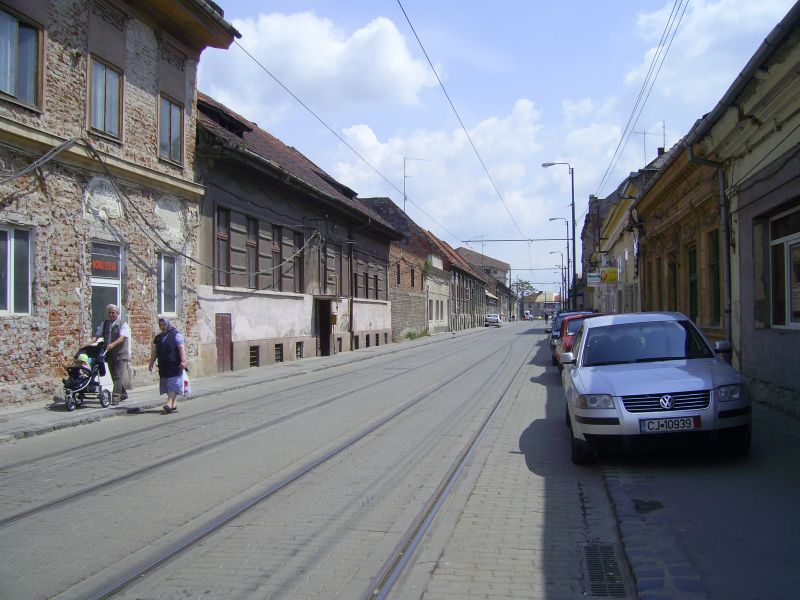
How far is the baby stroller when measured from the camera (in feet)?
39.6

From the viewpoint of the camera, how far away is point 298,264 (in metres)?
26.4

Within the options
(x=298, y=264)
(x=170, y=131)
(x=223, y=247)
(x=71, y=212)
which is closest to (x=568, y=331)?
(x=223, y=247)

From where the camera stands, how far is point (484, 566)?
4609 mm

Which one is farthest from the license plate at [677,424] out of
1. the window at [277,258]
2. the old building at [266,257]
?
the window at [277,258]

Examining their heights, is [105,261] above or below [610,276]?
below

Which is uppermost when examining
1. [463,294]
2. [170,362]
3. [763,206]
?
[463,294]

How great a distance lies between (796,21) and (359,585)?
8.20 meters

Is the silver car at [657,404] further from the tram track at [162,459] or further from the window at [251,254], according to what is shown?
the window at [251,254]

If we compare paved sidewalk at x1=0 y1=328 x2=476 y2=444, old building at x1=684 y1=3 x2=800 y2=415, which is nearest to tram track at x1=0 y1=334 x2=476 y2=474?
paved sidewalk at x1=0 y1=328 x2=476 y2=444

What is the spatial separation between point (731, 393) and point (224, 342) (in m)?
15.6

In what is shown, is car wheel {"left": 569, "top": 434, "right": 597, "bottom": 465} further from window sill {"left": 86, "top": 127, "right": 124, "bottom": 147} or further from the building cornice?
window sill {"left": 86, "top": 127, "right": 124, "bottom": 147}

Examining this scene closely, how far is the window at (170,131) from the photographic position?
17.3 m

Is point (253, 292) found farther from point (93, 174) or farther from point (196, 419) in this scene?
point (196, 419)

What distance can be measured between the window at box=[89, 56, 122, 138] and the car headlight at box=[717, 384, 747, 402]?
1293 centimetres
